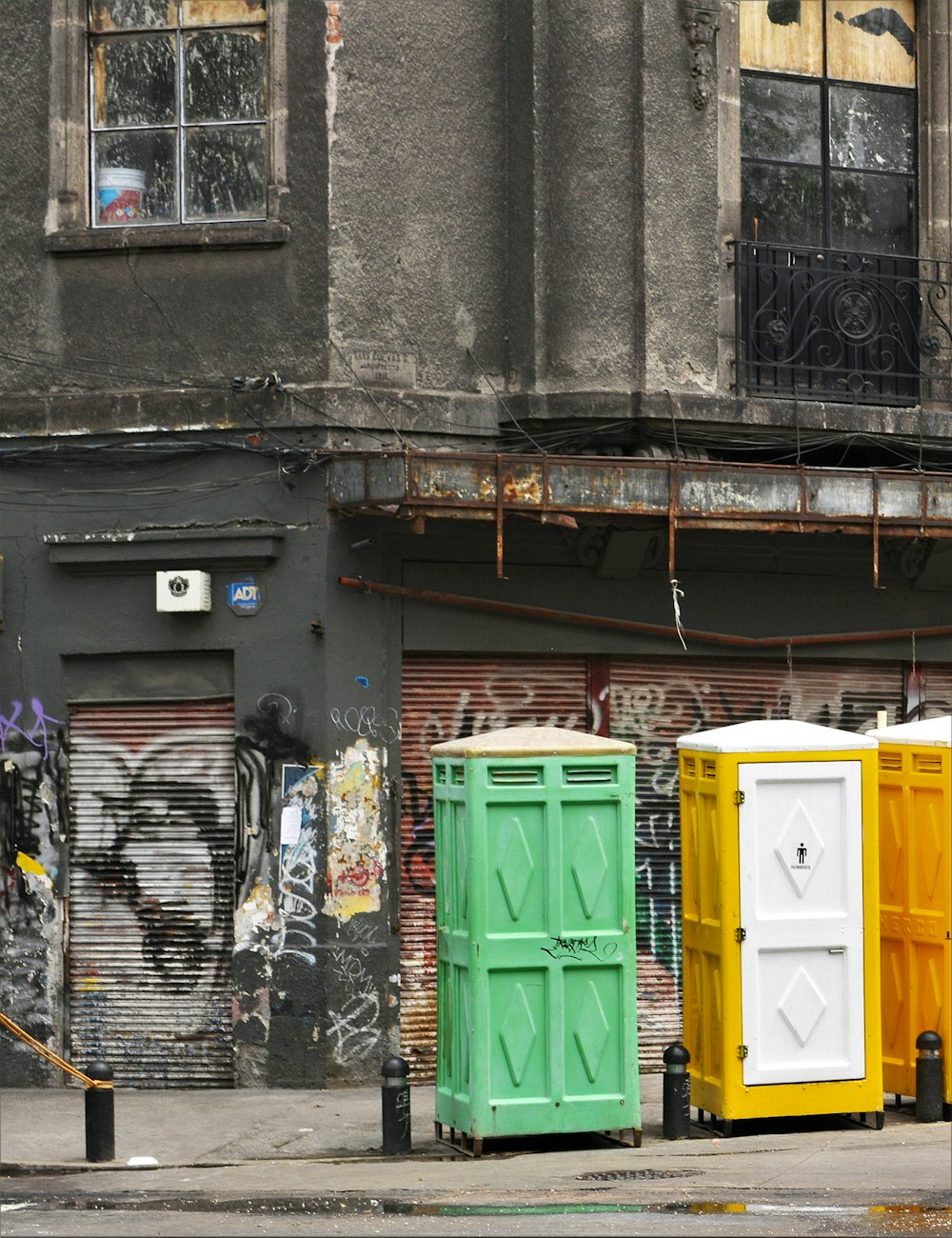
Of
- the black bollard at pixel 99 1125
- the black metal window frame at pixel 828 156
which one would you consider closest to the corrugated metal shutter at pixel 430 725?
the black bollard at pixel 99 1125

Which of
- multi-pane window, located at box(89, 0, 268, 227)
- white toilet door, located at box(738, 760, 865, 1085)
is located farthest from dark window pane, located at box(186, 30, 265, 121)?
white toilet door, located at box(738, 760, 865, 1085)

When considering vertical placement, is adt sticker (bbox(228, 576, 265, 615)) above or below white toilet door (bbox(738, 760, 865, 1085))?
above

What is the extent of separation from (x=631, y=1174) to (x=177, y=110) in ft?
26.5

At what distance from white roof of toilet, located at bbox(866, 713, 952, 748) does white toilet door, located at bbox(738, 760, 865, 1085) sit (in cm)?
62

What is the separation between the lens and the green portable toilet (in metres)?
10.9

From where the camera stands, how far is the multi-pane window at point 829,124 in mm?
15000

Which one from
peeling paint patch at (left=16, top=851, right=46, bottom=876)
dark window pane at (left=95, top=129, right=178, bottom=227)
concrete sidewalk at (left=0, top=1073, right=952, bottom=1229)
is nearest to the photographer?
concrete sidewalk at (left=0, top=1073, right=952, bottom=1229)

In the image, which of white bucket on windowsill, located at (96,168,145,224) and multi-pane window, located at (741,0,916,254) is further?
multi-pane window, located at (741,0,916,254)

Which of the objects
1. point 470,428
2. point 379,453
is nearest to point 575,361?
point 470,428

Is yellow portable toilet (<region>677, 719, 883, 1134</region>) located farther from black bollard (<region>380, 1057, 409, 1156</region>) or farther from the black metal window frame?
the black metal window frame

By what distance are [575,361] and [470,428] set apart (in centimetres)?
88

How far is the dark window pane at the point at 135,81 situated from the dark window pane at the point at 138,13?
9cm

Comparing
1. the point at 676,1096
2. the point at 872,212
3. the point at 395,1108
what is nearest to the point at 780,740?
the point at 676,1096

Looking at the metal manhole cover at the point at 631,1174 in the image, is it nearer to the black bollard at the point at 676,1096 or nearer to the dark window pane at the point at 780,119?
the black bollard at the point at 676,1096
